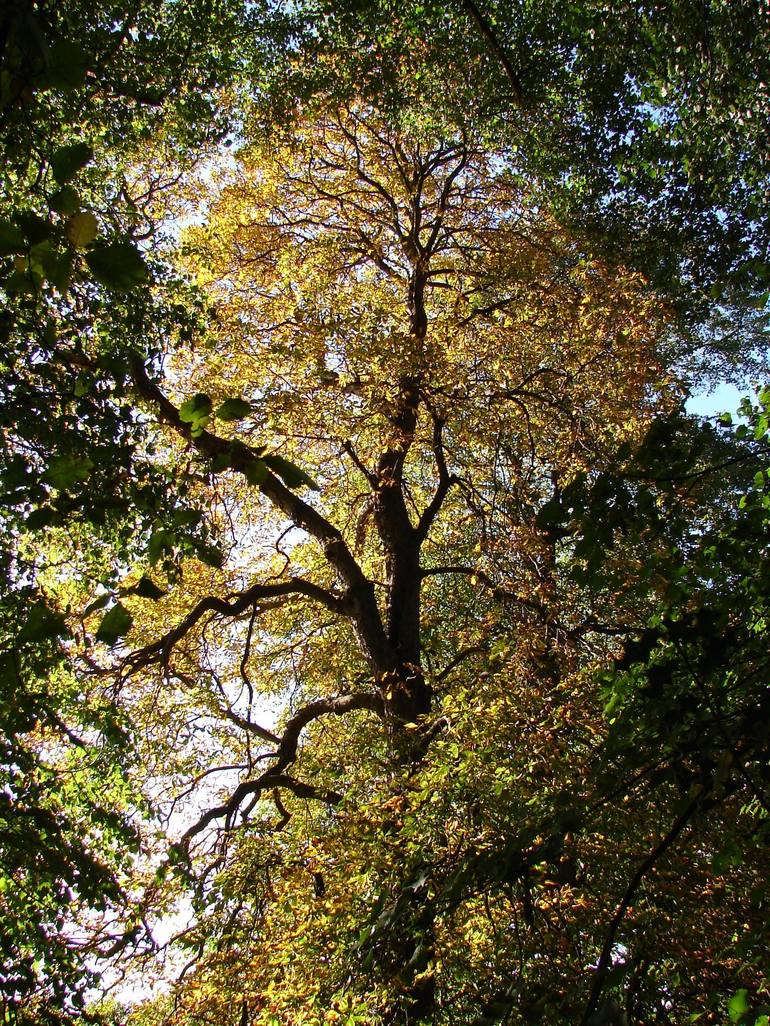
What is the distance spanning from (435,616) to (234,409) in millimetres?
10122

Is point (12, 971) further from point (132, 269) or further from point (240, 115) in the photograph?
point (240, 115)

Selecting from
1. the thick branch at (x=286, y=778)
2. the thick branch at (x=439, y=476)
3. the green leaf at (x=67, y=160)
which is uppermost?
the thick branch at (x=439, y=476)

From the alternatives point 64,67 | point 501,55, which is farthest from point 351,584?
point 64,67

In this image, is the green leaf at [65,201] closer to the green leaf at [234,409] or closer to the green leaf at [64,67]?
the green leaf at [64,67]

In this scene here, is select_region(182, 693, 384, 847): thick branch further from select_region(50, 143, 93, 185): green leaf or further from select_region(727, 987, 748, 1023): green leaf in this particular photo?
select_region(50, 143, 93, 185): green leaf

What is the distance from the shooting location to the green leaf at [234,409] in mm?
1446

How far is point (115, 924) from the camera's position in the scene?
671 centimetres

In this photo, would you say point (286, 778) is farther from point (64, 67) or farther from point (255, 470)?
point (64, 67)

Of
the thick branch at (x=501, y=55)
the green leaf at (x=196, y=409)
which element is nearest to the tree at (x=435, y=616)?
the green leaf at (x=196, y=409)

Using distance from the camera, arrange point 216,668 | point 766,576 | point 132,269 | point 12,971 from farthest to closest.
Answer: point 216,668 < point 12,971 < point 766,576 < point 132,269

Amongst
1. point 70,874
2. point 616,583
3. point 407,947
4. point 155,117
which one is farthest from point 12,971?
point 155,117

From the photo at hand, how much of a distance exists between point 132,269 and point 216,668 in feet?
34.2

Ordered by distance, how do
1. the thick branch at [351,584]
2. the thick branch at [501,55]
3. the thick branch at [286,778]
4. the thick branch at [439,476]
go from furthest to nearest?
the thick branch at [439,476]
the thick branch at [351,584]
the thick branch at [286,778]
the thick branch at [501,55]

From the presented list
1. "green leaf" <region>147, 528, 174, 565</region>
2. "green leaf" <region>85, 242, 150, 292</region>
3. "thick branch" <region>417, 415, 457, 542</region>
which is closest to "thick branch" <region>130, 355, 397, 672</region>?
"thick branch" <region>417, 415, 457, 542</region>
